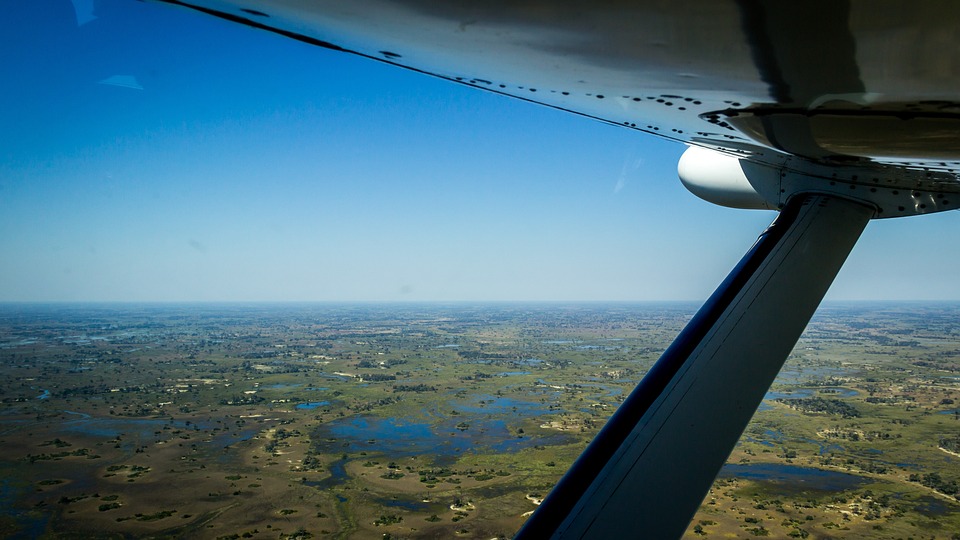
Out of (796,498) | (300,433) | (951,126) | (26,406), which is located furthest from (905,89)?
(26,406)

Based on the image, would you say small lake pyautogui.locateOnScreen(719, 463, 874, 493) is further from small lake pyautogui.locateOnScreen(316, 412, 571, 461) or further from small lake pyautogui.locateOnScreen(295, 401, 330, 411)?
small lake pyautogui.locateOnScreen(295, 401, 330, 411)

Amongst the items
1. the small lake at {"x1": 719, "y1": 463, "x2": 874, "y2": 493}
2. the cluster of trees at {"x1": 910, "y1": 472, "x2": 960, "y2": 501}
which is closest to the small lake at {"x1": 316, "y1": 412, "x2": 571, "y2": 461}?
the small lake at {"x1": 719, "y1": 463, "x2": 874, "y2": 493}

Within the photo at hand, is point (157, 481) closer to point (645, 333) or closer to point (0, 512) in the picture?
point (0, 512)

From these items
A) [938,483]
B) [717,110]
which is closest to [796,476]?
[938,483]

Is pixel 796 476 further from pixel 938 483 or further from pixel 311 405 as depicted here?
pixel 311 405

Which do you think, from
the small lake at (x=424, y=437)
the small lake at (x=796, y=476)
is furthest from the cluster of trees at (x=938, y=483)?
the small lake at (x=424, y=437)
